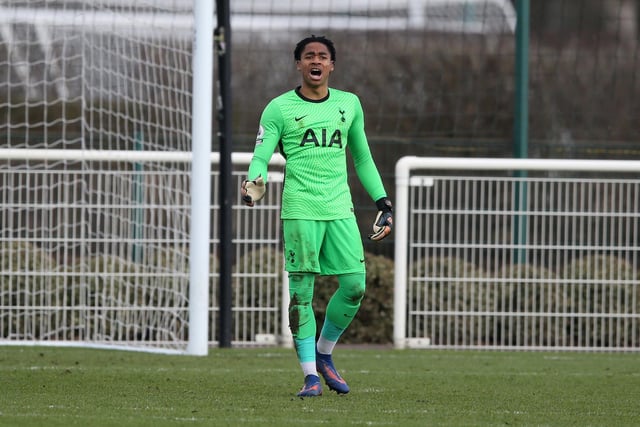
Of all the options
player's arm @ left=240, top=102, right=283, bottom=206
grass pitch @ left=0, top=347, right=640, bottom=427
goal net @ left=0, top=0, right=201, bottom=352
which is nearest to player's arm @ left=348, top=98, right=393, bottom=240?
player's arm @ left=240, top=102, right=283, bottom=206

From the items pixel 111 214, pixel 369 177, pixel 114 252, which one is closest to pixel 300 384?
pixel 369 177

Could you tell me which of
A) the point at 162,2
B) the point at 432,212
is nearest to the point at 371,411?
the point at 432,212

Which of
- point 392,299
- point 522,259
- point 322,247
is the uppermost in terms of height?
point 322,247

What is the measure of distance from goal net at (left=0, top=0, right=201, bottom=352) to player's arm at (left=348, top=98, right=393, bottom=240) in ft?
11.0

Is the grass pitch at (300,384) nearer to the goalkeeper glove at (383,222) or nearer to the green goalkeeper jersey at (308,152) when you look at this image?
the goalkeeper glove at (383,222)

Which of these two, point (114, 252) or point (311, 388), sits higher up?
point (114, 252)

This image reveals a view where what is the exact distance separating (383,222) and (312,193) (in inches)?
18.7

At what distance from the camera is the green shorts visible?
7613mm

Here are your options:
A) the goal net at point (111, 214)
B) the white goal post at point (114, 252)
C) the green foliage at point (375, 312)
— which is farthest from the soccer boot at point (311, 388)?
the green foliage at point (375, 312)

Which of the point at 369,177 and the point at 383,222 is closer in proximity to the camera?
the point at 383,222

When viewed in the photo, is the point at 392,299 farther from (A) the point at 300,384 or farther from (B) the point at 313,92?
(B) the point at 313,92

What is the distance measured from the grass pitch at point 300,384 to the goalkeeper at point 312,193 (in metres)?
0.47

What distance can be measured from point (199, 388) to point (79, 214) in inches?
164

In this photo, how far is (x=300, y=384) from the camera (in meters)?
8.55
